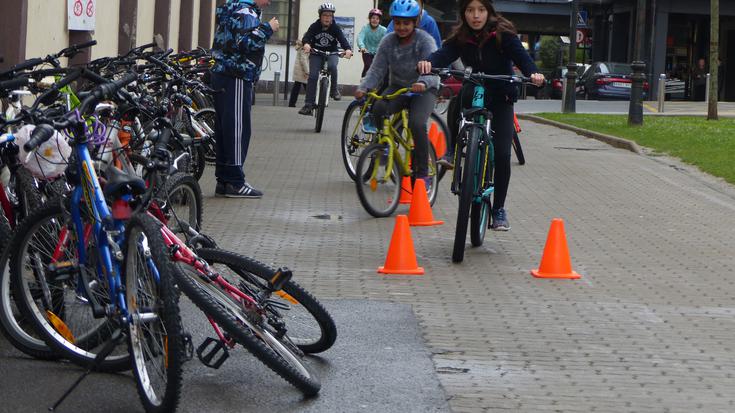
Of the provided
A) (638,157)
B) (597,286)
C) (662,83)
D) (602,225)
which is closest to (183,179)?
(597,286)

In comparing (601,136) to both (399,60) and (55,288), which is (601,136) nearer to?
(399,60)

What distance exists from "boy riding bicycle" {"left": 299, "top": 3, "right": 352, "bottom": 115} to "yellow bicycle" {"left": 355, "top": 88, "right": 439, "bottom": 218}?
9157 millimetres

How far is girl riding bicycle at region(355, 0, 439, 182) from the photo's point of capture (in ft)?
37.4

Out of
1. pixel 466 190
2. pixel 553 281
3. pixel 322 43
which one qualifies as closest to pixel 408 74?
pixel 466 190

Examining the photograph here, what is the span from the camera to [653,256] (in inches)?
377

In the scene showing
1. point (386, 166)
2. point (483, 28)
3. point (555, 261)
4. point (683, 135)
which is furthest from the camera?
point (683, 135)

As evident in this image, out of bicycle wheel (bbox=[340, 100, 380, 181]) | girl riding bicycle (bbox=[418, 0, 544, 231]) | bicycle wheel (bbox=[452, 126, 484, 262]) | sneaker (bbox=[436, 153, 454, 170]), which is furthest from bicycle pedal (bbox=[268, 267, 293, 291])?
bicycle wheel (bbox=[340, 100, 380, 181])

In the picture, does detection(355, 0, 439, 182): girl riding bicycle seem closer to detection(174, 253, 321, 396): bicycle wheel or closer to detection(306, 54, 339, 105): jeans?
detection(174, 253, 321, 396): bicycle wheel

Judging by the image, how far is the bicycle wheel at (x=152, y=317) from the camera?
16.0ft

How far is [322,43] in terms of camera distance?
68.5 ft

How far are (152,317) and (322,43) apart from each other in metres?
16.1

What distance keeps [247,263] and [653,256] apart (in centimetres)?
457

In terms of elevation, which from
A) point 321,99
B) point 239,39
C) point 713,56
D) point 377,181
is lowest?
point 377,181

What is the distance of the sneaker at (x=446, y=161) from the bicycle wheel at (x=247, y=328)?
242 inches
